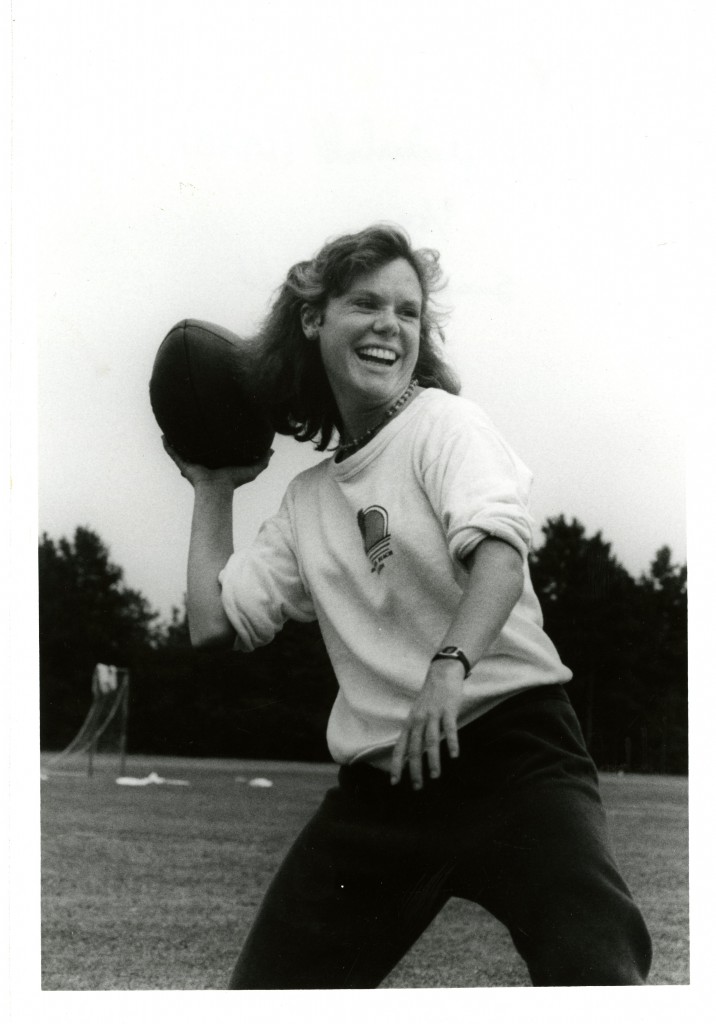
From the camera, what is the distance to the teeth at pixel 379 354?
11.5 ft

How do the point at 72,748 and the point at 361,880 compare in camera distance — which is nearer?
the point at 361,880

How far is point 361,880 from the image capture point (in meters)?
3.36

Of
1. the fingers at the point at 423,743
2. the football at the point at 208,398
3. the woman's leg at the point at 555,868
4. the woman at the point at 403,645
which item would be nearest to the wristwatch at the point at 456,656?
the woman at the point at 403,645

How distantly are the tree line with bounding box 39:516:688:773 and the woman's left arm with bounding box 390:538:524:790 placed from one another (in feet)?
1.12

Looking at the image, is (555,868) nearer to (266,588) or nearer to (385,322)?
(266,588)

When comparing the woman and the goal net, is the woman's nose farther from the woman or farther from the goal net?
the goal net

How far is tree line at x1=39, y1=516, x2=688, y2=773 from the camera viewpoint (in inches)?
139

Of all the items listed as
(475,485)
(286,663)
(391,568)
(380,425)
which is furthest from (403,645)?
(380,425)

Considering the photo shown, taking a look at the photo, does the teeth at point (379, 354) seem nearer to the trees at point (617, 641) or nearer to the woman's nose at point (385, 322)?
the woman's nose at point (385, 322)

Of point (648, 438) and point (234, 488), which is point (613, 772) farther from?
point (234, 488)

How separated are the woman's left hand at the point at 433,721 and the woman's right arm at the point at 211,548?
2.05 feet

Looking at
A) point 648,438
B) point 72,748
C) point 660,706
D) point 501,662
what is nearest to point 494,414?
point 648,438

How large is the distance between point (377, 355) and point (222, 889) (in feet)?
4.87

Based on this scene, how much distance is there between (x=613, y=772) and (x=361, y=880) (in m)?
0.73
